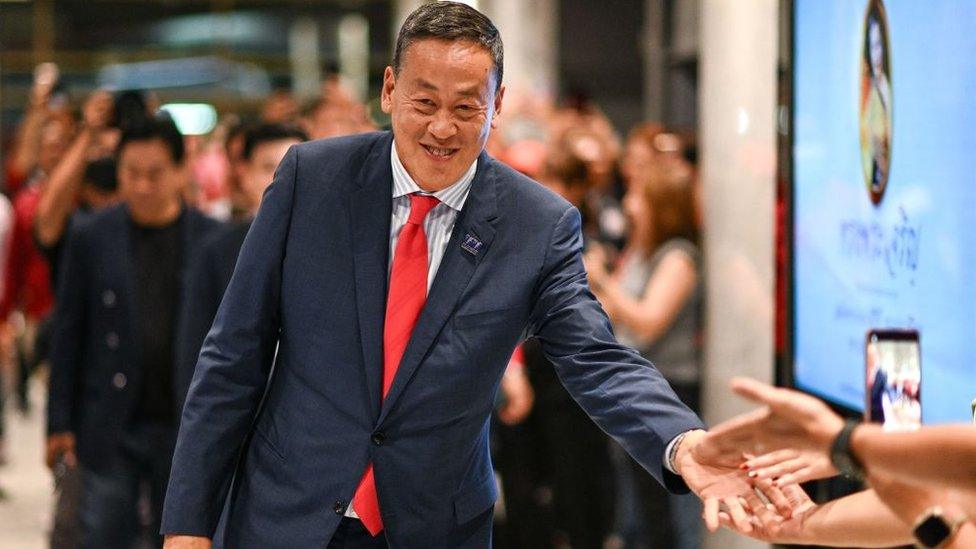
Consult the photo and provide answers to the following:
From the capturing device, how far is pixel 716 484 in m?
2.61

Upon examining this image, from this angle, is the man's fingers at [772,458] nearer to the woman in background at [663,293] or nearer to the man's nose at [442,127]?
the man's nose at [442,127]

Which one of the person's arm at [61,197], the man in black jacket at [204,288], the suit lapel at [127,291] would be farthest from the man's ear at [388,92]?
the person's arm at [61,197]

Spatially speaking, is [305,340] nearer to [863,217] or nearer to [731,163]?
[863,217]

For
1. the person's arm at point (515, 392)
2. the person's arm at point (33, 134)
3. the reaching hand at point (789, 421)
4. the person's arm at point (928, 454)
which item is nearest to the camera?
the person's arm at point (928, 454)

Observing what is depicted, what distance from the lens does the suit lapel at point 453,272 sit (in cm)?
266

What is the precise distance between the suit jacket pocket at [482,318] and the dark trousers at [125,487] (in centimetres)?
219

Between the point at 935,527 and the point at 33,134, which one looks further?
the point at 33,134

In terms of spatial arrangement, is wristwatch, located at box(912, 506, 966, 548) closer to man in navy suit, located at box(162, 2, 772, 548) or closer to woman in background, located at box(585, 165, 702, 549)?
man in navy suit, located at box(162, 2, 772, 548)

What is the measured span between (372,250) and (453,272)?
157 millimetres

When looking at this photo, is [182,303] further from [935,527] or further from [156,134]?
[935,527]

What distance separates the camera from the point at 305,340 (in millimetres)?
2697

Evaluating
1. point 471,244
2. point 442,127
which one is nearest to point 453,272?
point 471,244

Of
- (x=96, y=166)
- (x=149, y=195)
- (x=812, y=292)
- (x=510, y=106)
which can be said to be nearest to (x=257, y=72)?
(x=510, y=106)

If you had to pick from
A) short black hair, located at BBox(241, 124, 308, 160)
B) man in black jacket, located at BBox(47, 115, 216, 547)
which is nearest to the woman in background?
short black hair, located at BBox(241, 124, 308, 160)
